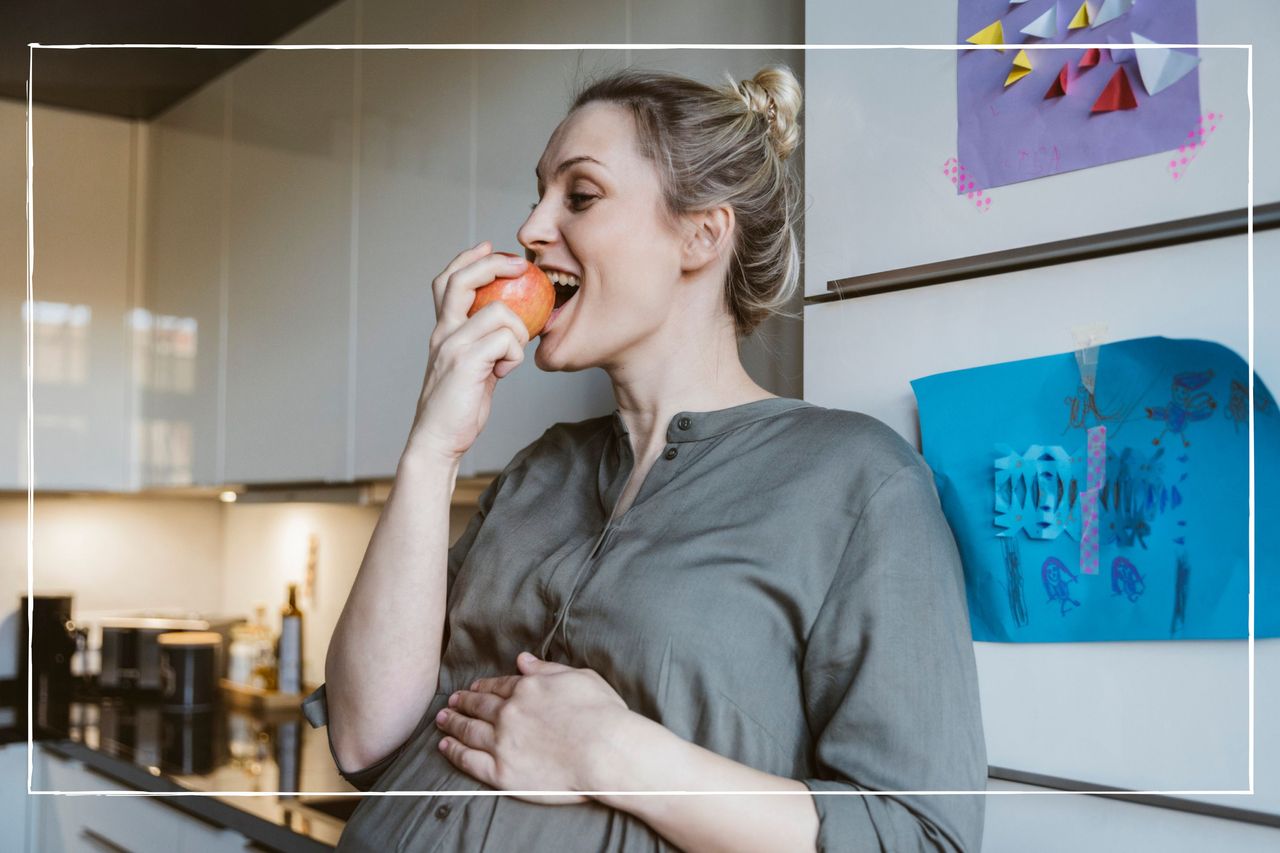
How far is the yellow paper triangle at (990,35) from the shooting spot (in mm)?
758

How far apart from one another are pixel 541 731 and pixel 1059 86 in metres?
0.56

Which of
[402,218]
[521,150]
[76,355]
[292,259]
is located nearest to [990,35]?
[521,150]

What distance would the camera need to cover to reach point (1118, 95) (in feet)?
2.23

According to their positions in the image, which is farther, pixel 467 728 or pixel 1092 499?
pixel 467 728

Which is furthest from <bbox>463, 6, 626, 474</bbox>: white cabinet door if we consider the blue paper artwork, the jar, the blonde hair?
the jar

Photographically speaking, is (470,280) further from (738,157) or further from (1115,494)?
(1115,494)

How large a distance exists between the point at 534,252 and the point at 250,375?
1.21 meters

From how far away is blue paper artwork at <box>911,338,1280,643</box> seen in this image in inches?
24.5

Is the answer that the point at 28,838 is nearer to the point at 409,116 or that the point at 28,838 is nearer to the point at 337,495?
the point at 337,495

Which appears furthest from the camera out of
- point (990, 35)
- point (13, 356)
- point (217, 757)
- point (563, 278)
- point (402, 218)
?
point (13, 356)

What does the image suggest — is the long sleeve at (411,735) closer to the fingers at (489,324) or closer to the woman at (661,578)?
the woman at (661,578)

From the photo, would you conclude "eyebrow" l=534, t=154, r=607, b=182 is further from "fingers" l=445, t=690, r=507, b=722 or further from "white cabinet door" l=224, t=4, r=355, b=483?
"white cabinet door" l=224, t=4, r=355, b=483

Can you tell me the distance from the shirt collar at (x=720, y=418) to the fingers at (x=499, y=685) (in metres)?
0.23

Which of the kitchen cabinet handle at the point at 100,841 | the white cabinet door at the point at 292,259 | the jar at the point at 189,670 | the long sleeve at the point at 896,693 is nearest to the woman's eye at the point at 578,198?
the long sleeve at the point at 896,693
